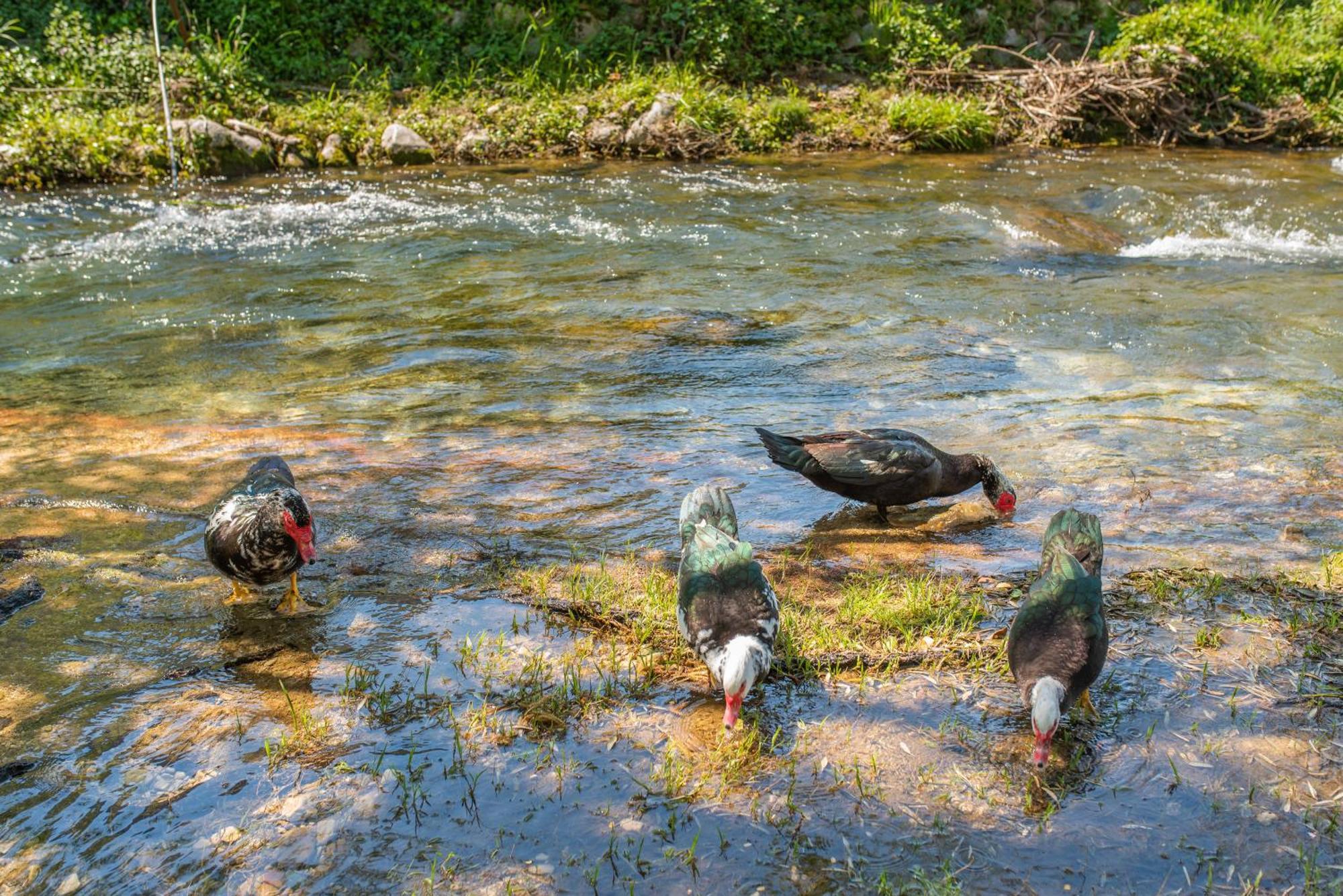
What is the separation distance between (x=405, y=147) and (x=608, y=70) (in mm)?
4203

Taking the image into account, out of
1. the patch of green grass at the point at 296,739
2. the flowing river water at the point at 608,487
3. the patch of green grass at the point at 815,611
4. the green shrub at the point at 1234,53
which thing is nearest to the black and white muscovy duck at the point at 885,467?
the flowing river water at the point at 608,487

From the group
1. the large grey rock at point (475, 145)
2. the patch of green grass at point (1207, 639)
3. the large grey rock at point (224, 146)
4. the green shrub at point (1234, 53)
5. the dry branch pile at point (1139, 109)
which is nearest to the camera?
the patch of green grass at point (1207, 639)

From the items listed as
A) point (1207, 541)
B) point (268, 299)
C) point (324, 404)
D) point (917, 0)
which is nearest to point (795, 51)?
point (917, 0)

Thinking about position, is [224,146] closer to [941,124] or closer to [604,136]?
[604,136]

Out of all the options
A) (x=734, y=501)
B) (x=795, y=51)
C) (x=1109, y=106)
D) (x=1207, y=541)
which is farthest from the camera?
(x=795, y=51)

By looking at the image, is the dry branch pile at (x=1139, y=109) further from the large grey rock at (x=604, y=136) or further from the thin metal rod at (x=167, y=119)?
the thin metal rod at (x=167, y=119)

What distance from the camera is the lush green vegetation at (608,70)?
1625cm

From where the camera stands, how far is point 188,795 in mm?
3480

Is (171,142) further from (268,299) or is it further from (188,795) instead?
(188,795)

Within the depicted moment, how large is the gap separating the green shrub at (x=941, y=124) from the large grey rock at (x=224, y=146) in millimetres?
9967

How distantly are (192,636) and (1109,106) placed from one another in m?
17.2

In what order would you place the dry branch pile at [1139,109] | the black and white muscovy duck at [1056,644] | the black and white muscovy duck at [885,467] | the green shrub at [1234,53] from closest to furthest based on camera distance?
the black and white muscovy duck at [1056,644]
the black and white muscovy duck at [885,467]
the dry branch pile at [1139,109]
the green shrub at [1234,53]

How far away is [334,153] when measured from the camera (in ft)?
53.3

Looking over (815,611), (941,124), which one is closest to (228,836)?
(815,611)
